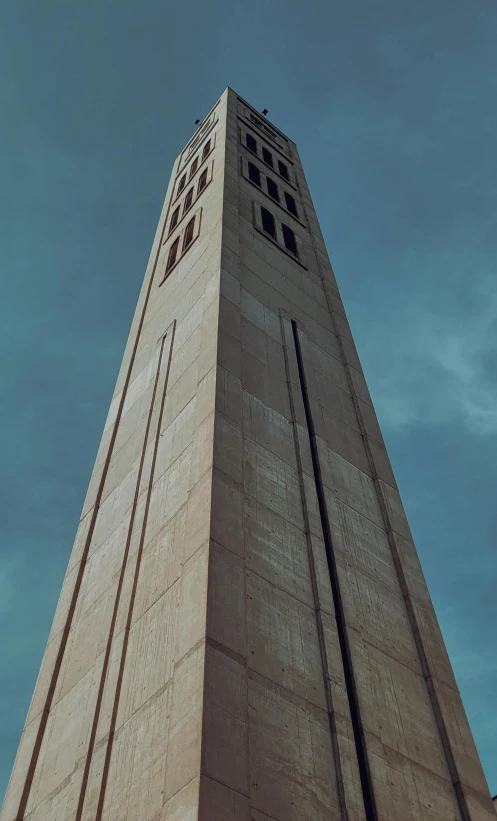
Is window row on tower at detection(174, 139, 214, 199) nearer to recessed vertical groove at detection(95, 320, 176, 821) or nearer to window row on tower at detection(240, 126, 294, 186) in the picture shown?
window row on tower at detection(240, 126, 294, 186)

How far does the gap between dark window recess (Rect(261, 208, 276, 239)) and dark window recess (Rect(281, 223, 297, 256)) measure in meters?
0.74

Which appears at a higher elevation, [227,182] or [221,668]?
[227,182]

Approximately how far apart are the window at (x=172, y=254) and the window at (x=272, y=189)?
21.3ft

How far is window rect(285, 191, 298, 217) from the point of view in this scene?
1730 inches

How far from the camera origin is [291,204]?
4500cm

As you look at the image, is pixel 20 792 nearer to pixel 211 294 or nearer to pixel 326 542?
pixel 326 542

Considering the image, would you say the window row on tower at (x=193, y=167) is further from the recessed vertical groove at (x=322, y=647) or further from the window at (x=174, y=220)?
the recessed vertical groove at (x=322, y=647)

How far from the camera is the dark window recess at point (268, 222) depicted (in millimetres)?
38281

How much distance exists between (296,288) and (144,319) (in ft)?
22.8

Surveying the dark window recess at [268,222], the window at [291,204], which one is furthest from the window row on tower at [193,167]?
the dark window recess at [268,222]

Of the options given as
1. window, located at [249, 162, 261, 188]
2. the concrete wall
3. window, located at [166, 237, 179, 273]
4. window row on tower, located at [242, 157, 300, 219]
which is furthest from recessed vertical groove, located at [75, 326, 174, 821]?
window, located at [249, 162, 261, 188]

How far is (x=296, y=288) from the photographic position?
112 ft

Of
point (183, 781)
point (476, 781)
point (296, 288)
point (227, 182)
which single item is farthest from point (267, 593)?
point (227, 182)

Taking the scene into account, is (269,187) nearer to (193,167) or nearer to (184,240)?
(193,167)
